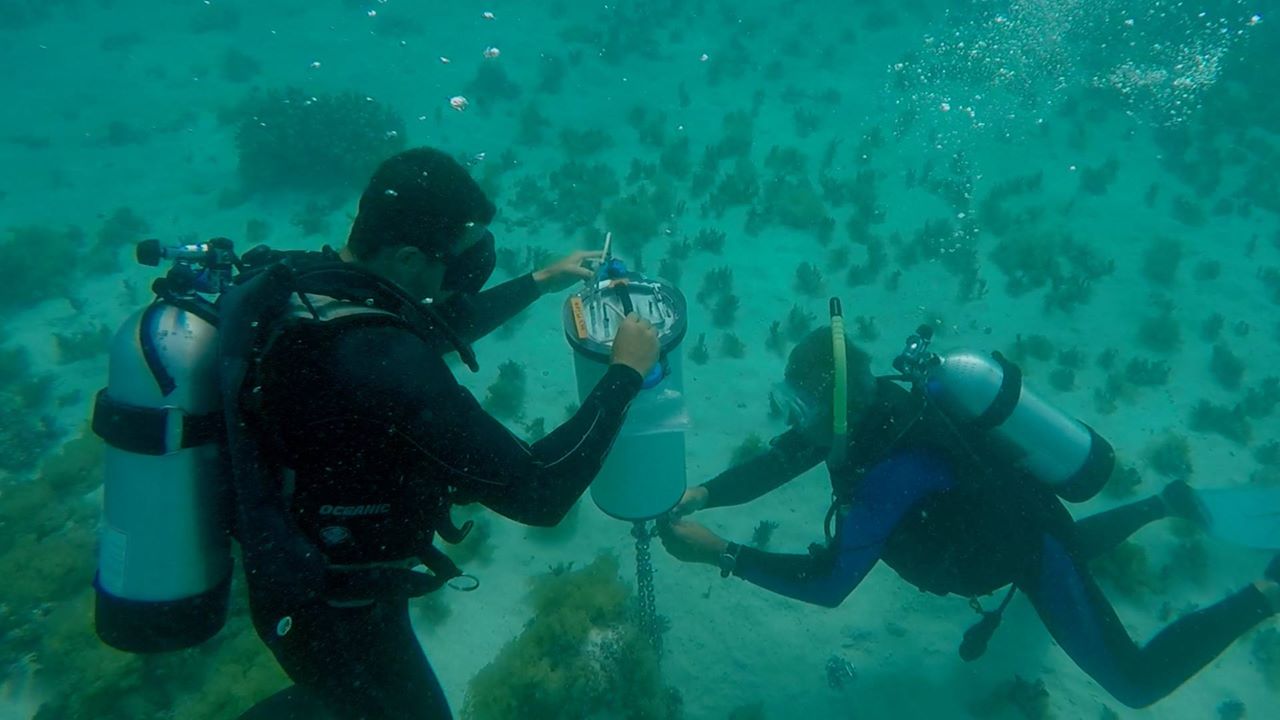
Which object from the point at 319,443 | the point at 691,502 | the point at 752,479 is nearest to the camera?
the point at 319,443

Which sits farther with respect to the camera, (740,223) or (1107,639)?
(740,223)

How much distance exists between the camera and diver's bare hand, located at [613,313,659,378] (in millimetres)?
3062

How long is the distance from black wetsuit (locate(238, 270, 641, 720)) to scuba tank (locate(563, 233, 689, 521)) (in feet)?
1.86

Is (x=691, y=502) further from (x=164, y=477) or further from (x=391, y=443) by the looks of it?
(x=164, y=477)

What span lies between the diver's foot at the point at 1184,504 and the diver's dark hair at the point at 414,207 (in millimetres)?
7368

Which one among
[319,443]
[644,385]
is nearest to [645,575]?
[644,385]

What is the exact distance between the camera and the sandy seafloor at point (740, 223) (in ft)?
18.8

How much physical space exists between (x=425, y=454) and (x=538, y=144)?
14.8m

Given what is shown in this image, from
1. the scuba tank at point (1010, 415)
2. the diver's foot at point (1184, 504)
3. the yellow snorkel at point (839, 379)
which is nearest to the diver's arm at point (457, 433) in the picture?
the yellow snorkel at point (839, 379)

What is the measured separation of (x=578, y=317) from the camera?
141 inches

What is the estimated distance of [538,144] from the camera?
15.7m

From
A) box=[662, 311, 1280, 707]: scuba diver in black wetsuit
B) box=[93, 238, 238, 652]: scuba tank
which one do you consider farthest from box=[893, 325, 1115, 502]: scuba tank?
box=[93, 238, 238, 652]: scuba tank

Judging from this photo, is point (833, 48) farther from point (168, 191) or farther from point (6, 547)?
point (6, 547)

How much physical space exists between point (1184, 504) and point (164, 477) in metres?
8.40
